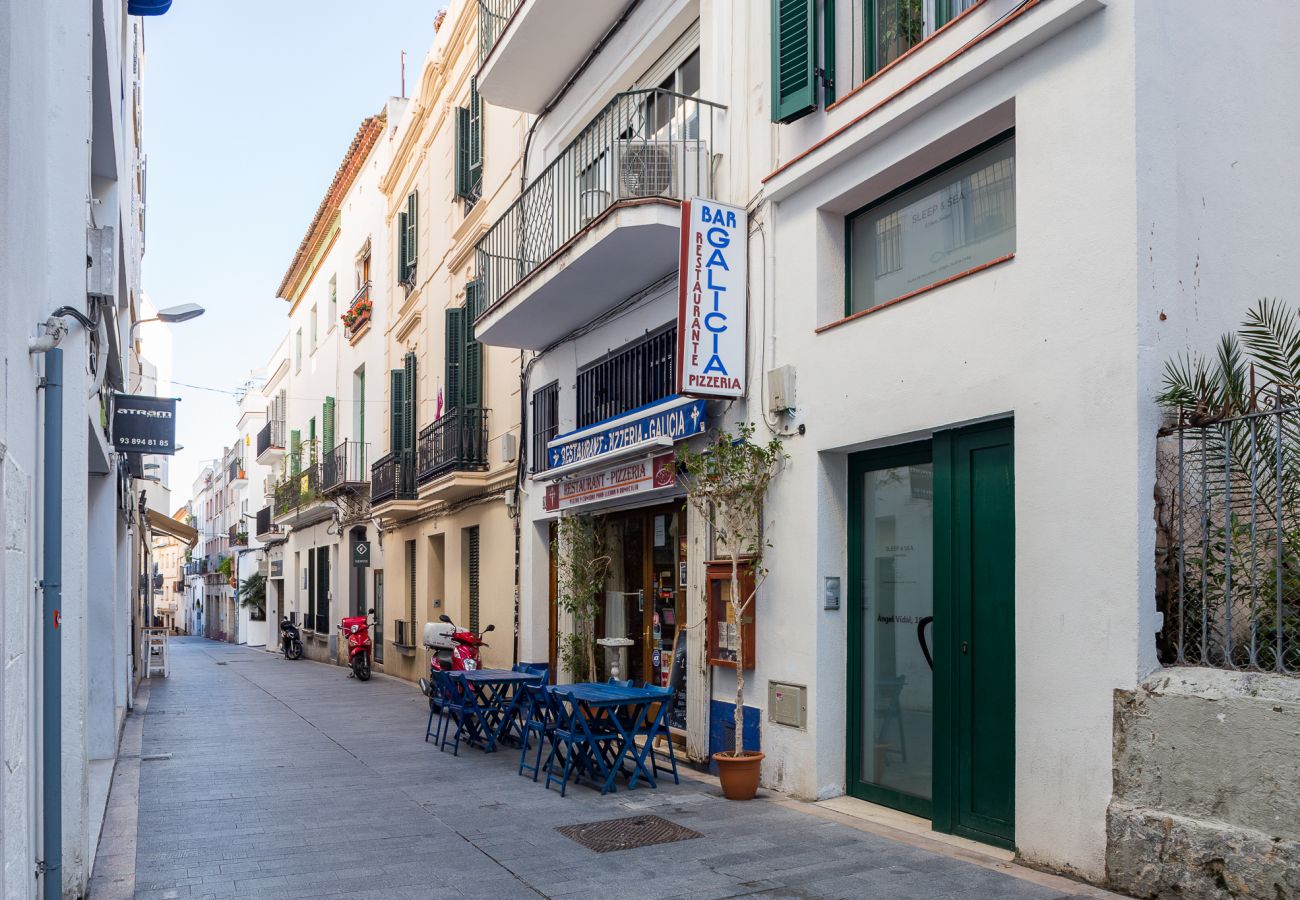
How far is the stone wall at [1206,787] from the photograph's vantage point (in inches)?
189

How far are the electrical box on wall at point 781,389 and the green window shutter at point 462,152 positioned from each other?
975cm

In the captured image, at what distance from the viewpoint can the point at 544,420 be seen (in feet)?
A: 45.3

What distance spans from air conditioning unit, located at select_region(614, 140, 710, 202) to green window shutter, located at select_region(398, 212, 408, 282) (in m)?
11.8

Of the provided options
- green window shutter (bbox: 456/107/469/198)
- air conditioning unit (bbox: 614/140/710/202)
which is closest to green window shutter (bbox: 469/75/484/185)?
green window shutter (bbox: 456/107/469/198)

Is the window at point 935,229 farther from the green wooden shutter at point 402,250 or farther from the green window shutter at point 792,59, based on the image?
the green wooden shutter at point 402,250

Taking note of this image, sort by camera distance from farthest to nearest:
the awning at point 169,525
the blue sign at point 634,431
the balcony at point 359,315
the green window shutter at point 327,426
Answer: the green window shutter at point 327,426, the balcony at point 359,315, the awning at point 169,525, the blue sign at point 634,431

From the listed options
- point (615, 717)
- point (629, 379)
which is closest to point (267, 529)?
point (629, 379)

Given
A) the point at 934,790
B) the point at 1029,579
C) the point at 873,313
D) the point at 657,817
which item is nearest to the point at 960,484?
the point at 1029,579

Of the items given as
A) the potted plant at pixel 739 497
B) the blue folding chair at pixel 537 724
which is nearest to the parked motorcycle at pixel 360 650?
the blue folding chair at pixel 537 724

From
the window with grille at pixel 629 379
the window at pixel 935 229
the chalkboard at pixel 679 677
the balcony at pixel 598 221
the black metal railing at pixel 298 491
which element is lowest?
the chalkboard at pixel 679 677

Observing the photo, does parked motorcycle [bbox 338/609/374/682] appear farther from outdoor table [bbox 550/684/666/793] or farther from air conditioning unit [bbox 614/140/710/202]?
air conditioning unit [bbox 614/140/710/202]

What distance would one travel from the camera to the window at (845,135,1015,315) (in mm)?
6883

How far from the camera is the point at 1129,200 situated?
5656 millimetres

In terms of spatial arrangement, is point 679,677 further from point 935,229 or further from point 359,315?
point 359,315
